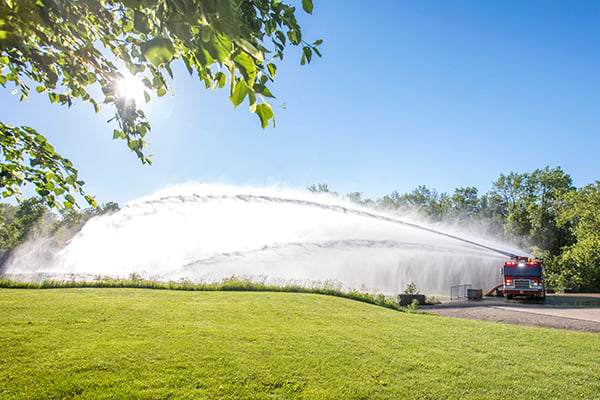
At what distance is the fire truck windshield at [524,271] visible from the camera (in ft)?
67.7

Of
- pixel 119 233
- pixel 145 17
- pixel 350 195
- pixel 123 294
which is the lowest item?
pixel 123 294

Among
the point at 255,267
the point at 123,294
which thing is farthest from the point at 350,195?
the point at 123,294

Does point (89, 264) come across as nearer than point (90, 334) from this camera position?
No

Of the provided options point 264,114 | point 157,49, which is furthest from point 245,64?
point 157,49

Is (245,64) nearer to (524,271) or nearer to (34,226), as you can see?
(524,271)

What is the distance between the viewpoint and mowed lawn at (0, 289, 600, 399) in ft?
14.9

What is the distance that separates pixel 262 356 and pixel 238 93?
5417 mm

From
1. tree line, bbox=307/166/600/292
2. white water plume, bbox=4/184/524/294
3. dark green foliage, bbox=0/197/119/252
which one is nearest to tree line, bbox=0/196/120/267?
dark green foliage, bbox=0/197/119/252

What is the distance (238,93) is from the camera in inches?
59.1

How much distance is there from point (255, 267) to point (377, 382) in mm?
22124

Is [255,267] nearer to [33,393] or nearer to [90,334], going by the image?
[90,334]

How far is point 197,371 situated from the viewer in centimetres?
500

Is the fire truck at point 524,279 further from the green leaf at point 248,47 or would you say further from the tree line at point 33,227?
the tree line at point 33,227

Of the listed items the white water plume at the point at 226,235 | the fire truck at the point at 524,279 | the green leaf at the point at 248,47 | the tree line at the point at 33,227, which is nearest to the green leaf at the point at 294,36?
the green leaf at the point at 248,47
